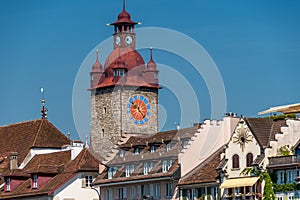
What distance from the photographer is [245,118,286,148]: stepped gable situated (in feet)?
336

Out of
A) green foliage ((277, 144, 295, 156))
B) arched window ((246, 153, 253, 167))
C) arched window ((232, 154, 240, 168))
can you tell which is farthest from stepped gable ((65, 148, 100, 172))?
green foliage ((277, 144, 295, 156))

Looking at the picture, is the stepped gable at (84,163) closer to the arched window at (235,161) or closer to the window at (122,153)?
the window at (122,153)

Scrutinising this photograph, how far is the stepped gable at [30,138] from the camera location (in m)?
139

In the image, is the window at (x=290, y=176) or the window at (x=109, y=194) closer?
the window at (x=290, y=176)

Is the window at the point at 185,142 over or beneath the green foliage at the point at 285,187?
over

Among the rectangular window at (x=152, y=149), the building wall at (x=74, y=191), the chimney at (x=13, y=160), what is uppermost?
the chimney at (x=13, y=160)

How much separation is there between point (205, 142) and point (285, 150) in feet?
38.4

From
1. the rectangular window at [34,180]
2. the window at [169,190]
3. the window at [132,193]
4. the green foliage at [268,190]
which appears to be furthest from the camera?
the rectangular window at [34,180]

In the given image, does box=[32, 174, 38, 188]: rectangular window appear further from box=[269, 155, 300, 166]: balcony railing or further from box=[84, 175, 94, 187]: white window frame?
box=[269, 155, 300, 166]: balcony railing

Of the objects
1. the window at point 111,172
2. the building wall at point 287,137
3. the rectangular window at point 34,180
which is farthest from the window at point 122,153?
the building wall at point 287,137

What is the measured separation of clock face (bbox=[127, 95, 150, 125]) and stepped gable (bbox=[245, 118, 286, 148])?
39.2 metres

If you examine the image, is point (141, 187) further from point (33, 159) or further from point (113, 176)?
point (33, 159)

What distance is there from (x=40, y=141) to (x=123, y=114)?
384 inches

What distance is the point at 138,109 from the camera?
14412 centimetres
